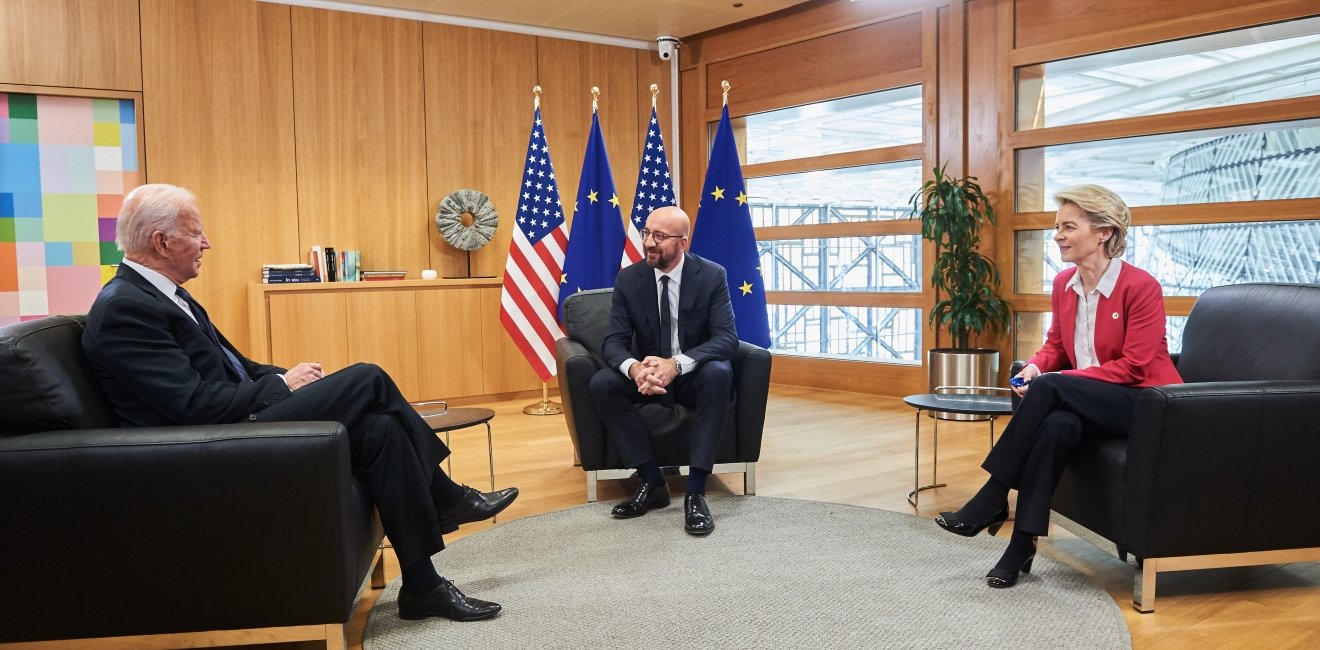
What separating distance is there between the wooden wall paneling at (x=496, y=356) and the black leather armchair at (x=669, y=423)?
2.73m

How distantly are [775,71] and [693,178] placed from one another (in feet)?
3.69

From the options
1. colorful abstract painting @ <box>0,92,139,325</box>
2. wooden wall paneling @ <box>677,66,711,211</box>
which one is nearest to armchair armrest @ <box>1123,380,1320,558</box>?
wooden wall paneling @ <box>677,66,711,211</box>

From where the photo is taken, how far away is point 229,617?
2.18 metres

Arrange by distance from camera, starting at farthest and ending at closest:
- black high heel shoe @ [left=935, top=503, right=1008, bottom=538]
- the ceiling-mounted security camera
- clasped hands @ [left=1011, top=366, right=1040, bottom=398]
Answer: the ceiling-mounted security camera, clasped hands @ [left=1011, top=366, right=1040, bottom=398], black high heel shoe @ [left=935, top=503, right=1008, bottom=538]

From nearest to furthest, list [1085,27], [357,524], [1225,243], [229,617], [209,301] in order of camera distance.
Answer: [229,617] < [357,524] < [1225,243] < [1085,27] < [209,301]

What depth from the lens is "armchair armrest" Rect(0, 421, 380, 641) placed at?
207 cm

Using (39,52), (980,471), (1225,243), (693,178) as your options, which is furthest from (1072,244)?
(39,52)

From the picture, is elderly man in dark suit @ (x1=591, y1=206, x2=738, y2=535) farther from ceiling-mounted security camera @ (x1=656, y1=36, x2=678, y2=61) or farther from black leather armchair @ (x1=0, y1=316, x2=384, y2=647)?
ceiling-mounted security camera @ (x1=656, y1=36, x2=678, y2=61)

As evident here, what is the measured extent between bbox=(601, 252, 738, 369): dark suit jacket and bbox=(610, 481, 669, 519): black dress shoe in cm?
56

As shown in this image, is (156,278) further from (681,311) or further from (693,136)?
(693,136)

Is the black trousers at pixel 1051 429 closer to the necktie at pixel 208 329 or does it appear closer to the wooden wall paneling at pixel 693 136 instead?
the necktie at pixel 208 329

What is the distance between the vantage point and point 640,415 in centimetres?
365

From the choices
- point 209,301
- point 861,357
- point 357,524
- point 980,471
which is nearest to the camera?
point 357,524

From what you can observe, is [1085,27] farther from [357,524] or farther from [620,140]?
[357,524]
